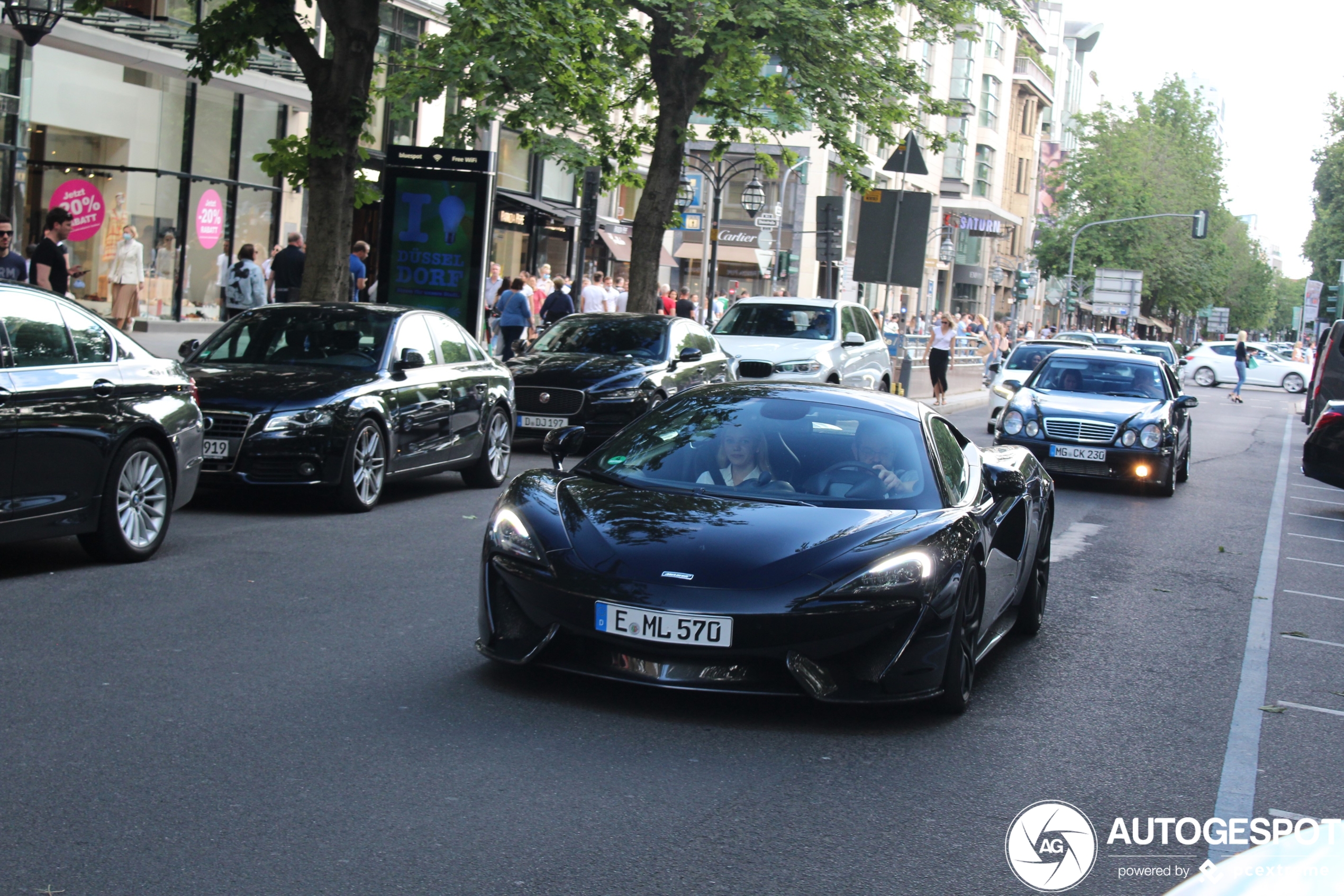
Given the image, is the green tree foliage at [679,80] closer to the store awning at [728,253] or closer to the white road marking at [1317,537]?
the white road marking at [1317,537]

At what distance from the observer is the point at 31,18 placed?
14789 mm

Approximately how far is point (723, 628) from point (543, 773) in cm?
93

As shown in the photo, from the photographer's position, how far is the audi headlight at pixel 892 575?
5.58m

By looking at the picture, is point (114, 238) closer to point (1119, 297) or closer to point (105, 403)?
Result: point (105, 403)

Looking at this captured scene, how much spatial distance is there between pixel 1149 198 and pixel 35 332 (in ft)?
265

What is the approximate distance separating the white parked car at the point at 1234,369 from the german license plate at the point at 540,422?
48325 mm

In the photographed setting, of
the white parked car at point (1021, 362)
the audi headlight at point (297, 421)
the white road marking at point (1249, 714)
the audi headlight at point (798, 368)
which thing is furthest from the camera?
the white parked car at point (1021, 362)

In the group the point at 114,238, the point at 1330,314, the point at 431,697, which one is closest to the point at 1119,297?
the point at 1330,314

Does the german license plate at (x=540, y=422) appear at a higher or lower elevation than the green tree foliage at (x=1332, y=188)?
lower

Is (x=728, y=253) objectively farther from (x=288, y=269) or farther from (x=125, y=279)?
(x=288, y=269)

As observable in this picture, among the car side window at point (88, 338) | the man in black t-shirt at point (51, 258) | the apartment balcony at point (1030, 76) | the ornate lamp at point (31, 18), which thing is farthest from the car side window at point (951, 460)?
the apartment balcony at point (1030, 76)

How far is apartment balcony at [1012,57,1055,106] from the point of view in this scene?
3255 inches

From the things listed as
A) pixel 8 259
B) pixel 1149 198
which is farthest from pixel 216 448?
pixel 1149 198

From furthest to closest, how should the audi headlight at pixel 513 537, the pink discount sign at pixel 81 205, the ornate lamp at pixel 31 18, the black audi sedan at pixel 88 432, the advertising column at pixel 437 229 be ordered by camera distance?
the pink discount sign at pixel 81 205
the advertising column at pixel 437 229
the ornate lamp at pixel 31 18
the black audi sedan at pixel 88 432
the audi headlight at pixel 513 537
